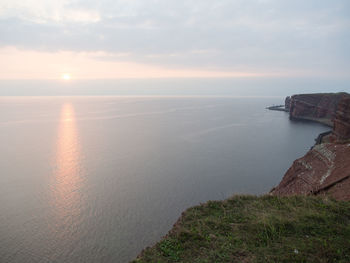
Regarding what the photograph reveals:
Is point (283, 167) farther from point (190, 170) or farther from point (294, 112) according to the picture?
point (294, 112)

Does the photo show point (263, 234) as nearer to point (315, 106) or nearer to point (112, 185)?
point (112, 185)

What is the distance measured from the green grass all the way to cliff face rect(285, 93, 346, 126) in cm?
13873

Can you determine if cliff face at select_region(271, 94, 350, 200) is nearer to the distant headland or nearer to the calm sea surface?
the distant headland

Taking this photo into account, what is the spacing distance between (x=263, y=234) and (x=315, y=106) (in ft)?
531

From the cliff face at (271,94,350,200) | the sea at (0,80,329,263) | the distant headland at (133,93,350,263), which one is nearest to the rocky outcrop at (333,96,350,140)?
the sea at (0,80,329,263)

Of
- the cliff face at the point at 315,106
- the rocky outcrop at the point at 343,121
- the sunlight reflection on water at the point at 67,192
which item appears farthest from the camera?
the cliff face at the point at 315,106

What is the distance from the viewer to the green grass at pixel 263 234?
1049 centimetres

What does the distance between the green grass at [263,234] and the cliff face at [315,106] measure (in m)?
139

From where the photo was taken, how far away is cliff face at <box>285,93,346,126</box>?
133500 mm

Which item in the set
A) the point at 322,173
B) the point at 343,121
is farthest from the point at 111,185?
the point at 343,121

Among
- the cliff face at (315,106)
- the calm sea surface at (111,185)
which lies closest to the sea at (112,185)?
the calm sea surface at (111,185)

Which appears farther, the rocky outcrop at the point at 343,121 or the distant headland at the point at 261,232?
the rocky outcrop at the point at 343,121

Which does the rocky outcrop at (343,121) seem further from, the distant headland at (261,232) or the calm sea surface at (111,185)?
the distant headland at (261,232)

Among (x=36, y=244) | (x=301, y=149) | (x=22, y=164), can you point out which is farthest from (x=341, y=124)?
(x=22, y=164)
